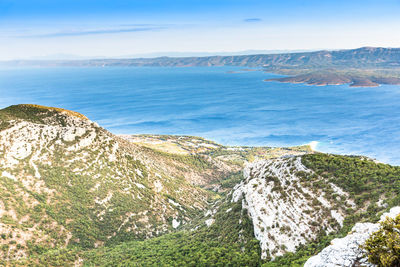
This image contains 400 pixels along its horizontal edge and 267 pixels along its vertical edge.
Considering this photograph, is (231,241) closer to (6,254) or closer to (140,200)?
(140,200)

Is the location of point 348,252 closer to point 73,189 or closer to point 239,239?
point 239,239

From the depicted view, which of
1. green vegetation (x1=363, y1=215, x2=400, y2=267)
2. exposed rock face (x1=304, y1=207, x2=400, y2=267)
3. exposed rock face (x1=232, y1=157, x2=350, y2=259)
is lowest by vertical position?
exposed rock face (x1=232, y1=157, x2=350, y2=259)

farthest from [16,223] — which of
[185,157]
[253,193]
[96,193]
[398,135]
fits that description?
[398,135]

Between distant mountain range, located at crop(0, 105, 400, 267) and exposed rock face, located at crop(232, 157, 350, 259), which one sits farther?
distant mountain range, located at crop(0, 105, 400, 267)

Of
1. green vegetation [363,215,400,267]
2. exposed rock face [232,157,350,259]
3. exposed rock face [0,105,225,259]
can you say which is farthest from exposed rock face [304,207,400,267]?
exposed rock face [0,105,225,259]

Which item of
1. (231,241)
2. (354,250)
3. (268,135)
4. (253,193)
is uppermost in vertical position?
(354,250)

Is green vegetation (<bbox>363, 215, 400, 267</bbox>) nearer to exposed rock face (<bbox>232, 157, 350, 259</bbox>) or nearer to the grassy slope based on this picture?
the grassy slope
